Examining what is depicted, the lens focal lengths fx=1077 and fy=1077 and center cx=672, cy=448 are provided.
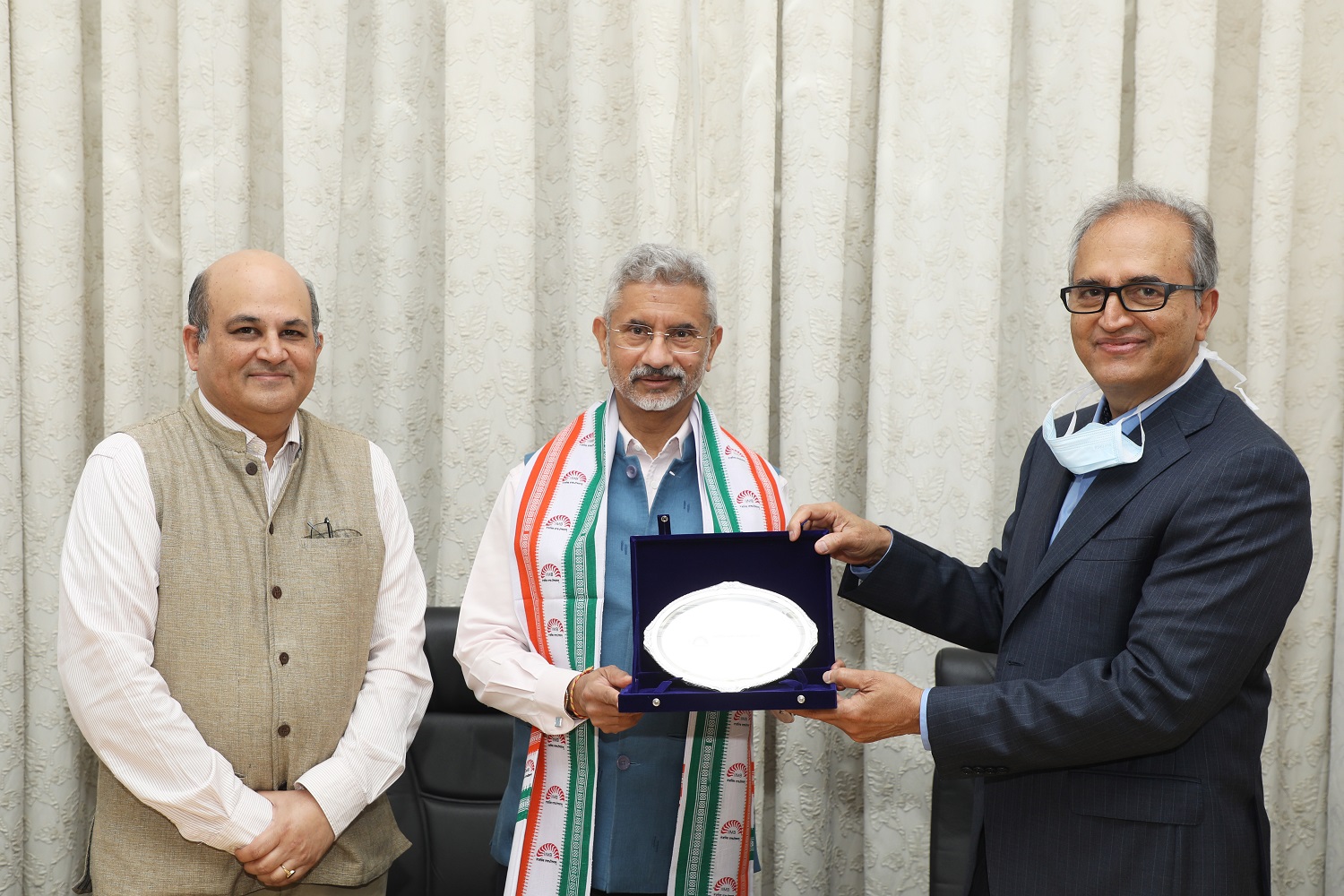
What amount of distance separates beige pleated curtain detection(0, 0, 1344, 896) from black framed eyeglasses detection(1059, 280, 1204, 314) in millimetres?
902

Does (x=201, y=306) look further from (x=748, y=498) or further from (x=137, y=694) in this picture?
(x=748, y=498)

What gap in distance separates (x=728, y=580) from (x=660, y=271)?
0.56 metres

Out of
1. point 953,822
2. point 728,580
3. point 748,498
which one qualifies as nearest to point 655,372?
point 748,498

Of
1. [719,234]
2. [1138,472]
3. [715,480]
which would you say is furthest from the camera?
[719,234]

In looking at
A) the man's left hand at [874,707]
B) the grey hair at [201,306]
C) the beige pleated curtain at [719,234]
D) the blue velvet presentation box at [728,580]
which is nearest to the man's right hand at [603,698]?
the blue velvet presentation box at [728,580]

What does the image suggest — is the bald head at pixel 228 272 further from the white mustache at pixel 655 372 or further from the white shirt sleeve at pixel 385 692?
the white mustache at pixel 655 372

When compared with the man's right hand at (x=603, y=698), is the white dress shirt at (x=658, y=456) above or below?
above

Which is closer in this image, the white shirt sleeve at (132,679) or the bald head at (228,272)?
the white shirt sleeve at (132,679)

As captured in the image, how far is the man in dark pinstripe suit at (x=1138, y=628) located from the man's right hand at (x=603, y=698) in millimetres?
332

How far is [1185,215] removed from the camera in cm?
162

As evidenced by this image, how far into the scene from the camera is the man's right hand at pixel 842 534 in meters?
1.80

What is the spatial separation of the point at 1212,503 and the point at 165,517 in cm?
158

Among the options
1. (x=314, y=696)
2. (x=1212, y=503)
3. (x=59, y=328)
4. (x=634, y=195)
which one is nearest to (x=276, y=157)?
(x=59, y=328)

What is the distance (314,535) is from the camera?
71.4 inches
